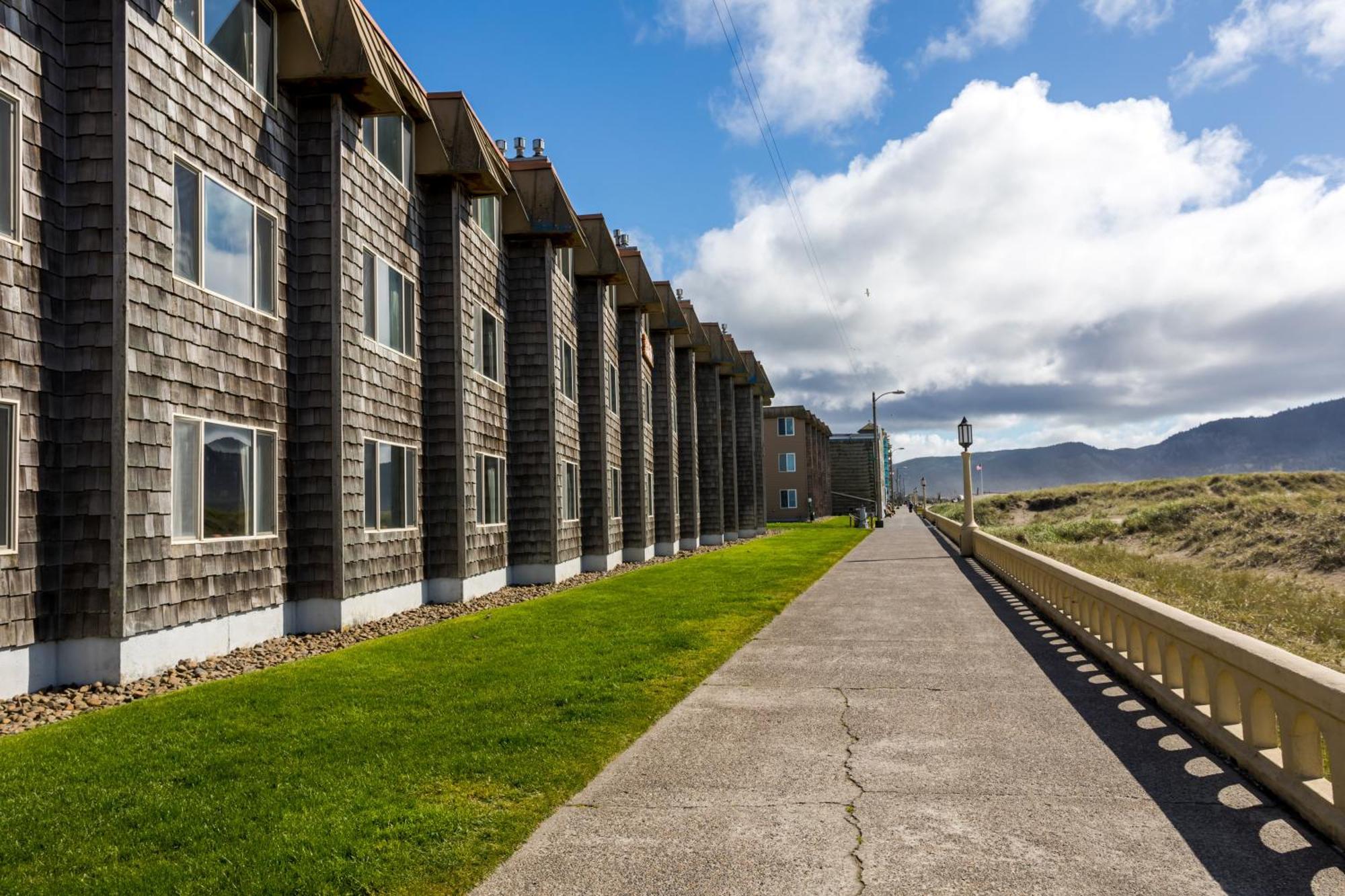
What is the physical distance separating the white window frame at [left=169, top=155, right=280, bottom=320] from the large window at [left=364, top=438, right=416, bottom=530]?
→ 8.82ft

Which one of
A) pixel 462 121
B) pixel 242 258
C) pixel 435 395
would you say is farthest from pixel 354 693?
pixel 462 121

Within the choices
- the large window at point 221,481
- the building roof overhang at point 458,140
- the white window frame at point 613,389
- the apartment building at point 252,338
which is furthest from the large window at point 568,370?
the large window at point 221,481

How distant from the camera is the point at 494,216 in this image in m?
19.3

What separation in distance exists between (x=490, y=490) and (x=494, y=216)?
557 centimetres

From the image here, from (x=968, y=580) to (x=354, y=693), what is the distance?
1499cm

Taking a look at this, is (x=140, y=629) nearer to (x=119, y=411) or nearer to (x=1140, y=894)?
(x=119, y=411)

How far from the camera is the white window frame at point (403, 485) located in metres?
13.8

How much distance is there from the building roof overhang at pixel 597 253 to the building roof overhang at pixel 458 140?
684 centimetres

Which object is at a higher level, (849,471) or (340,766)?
(849,471)

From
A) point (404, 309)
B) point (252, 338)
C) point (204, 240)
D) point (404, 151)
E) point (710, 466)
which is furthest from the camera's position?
point (710, 466)

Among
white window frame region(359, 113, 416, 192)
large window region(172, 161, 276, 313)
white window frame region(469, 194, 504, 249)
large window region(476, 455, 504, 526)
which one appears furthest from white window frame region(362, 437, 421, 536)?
white window frame region(469, 194, 504, 249)

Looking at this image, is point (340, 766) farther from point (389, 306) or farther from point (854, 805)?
point (389, 306)

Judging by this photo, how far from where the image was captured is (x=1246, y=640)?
19.9ft

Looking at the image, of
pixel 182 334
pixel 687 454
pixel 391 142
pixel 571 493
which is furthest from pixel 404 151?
pixel 687 454
